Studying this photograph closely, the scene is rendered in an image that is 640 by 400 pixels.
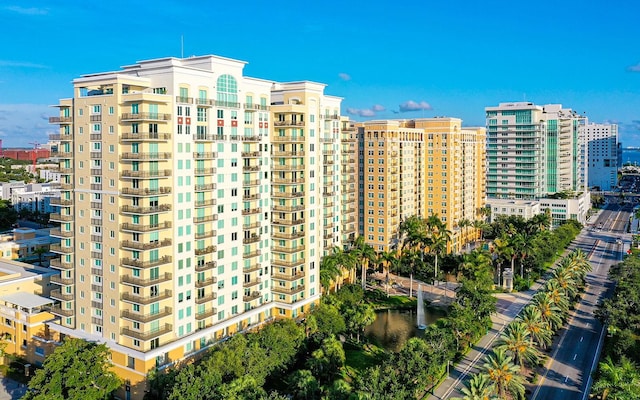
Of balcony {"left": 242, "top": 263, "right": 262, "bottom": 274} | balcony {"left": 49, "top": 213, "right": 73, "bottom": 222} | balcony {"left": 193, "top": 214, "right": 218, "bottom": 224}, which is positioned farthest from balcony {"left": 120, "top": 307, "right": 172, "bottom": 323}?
balcony {"left": 49, "top": 213, "right": 73, "bottom": 222}

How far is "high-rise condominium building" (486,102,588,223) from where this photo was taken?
161 metres

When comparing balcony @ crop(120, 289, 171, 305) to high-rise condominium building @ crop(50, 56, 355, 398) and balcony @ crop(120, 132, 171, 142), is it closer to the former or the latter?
high-rise condominium building @ crop(50, 56, 355, 398)

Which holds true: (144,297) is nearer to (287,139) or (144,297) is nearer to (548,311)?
(287,139)

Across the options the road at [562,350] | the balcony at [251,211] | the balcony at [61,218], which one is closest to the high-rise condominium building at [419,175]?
the road at [562,350]

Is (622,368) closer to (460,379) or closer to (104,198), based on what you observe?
(460,379)

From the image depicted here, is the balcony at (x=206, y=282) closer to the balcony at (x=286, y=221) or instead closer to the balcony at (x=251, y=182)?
the balcony at (x=251, y=182)

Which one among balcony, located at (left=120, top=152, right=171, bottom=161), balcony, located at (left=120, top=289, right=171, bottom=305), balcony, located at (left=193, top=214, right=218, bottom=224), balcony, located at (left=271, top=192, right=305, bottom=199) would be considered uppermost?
balcony, located at (left=120, top=152, right=171, bottom=161)

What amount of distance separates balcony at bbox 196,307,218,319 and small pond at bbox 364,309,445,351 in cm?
2334

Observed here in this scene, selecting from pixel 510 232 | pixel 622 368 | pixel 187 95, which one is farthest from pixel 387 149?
pixel 622 368

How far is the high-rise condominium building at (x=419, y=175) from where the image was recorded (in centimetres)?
10556

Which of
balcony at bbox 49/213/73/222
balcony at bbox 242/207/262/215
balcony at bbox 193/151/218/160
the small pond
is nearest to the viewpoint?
balcony at bbox 193/151/218/160

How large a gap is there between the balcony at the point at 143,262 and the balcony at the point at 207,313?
7.76 meters

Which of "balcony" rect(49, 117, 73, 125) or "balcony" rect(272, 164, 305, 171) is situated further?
"balcony" rect(272, 164, 305, 171)

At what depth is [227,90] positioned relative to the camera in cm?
6141
